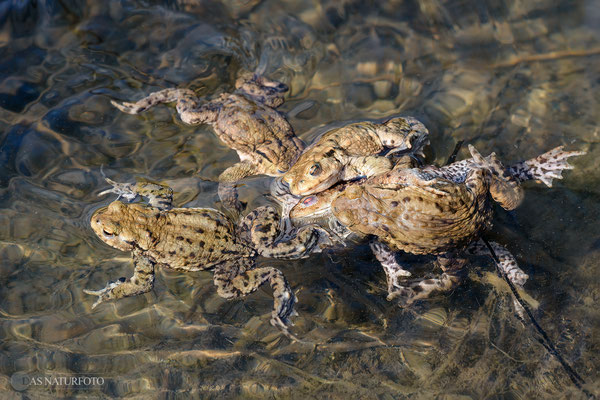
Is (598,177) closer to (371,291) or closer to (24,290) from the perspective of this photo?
(371,291)

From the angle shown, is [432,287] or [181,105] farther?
[181,105]

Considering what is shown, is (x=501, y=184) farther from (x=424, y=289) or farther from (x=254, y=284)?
(x=254, y=284)

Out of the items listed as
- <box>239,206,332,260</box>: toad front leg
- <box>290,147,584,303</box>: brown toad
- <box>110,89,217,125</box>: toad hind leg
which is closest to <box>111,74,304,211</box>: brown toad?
<box>110,89,217,125</box>: toad hind leg

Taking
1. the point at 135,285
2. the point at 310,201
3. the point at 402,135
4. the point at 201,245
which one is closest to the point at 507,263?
the point at 402,135

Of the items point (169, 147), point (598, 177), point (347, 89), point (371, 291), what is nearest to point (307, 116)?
point (347, 89)

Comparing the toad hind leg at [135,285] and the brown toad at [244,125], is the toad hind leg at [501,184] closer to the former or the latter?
the brown toad at [244,125]

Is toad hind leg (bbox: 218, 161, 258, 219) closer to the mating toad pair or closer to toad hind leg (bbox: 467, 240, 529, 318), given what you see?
the mating toad pair

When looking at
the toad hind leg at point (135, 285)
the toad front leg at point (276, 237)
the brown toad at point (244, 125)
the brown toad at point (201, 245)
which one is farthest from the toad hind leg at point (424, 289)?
the toad hind leg at point (135, 285)
